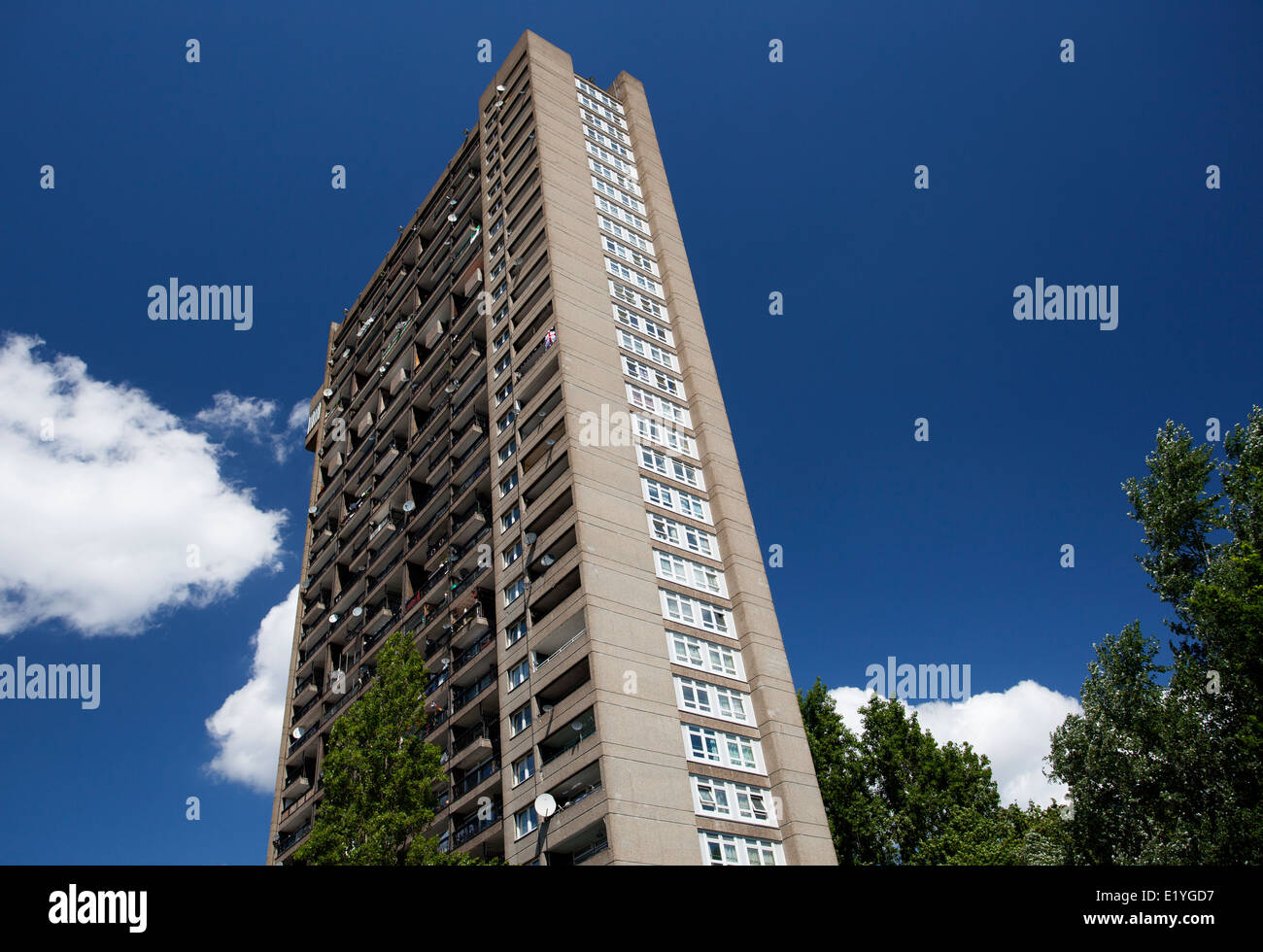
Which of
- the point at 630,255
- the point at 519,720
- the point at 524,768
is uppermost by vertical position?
the point at 630,255

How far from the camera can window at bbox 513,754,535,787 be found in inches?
1419

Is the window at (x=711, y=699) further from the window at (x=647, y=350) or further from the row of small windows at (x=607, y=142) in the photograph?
the row of small windows at (x=607, y=142)

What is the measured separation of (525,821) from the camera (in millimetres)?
34938

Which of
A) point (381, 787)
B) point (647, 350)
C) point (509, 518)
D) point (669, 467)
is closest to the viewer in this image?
point (381, 787)

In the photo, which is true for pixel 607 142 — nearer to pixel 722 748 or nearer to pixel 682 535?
pixel 682 535

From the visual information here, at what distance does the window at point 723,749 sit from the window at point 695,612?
5437 mm

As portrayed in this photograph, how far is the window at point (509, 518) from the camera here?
4413 centimetres

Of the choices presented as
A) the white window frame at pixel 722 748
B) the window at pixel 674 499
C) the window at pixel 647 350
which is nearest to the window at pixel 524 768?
the white window frame at pixel 722 748

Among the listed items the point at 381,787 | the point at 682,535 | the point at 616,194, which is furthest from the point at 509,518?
the point at 616,194

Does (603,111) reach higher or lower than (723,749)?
higher

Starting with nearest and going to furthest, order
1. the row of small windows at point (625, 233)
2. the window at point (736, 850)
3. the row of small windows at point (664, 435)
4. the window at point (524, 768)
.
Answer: the window at point (736, 850)
the window at point (524, 768)
the row of small windows at point (664, 435)
the row of small windows at point (625, 233)

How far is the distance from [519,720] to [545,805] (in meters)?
6.13

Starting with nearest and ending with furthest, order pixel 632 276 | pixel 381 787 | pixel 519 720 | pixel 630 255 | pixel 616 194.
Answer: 1. pixel 381 787
2. pixel 519 720
3. pixel 632 276
4. pixel 630 255
5. pixel 616 194

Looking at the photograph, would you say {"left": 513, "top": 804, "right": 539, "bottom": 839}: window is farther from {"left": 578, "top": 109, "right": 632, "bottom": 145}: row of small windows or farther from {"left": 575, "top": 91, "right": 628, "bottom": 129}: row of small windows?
{"left": 575, "top": 91, "right": 628, "bottom": 129}: row of small windows
